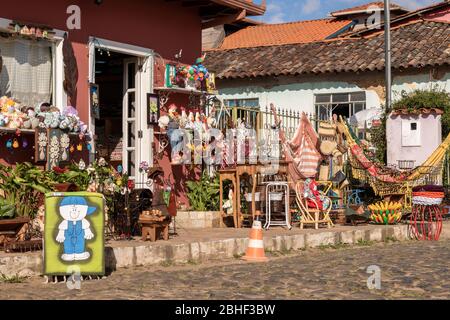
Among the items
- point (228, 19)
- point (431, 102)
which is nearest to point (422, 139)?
point (431, 102)

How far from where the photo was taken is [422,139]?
1709 cm

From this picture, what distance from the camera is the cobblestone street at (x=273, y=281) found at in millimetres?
7059

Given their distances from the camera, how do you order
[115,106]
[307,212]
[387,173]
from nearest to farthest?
[307,212] → [115,106] → [387,173]

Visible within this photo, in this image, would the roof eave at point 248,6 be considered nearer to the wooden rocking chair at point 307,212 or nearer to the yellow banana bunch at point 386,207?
the wooden rocking chair at point 307,212

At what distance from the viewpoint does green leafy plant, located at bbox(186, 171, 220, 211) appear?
13164 mm

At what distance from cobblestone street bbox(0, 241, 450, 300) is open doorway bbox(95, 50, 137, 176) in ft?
11.9

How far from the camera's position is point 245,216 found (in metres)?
12.5

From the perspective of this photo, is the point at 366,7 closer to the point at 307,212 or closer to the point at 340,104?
the point at 340,104

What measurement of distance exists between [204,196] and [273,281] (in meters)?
5.43

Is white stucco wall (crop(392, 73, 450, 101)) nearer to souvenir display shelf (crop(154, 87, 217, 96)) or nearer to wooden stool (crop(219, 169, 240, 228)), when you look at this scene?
souvenir display shelf (crop(154, 87, 217, 96))

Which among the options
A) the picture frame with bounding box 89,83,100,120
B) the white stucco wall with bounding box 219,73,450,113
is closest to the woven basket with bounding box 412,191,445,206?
the picture frame with bounding box 89,83,100,120
